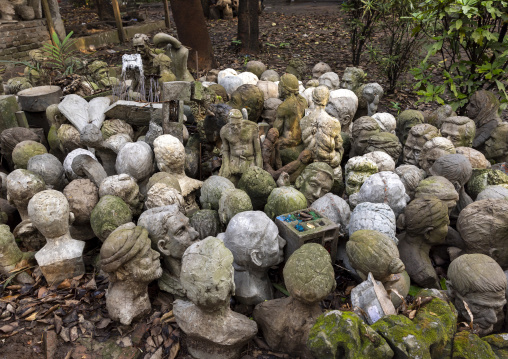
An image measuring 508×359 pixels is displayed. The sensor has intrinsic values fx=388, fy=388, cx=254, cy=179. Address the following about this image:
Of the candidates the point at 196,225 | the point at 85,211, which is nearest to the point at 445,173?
the point at 196,225

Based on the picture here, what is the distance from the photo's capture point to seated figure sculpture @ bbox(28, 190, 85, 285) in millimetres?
3998

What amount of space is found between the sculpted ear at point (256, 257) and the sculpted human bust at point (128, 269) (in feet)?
2.99

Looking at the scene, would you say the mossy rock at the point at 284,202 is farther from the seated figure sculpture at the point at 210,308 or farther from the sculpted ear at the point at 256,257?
the seated figure sculpture at the point at 210,308

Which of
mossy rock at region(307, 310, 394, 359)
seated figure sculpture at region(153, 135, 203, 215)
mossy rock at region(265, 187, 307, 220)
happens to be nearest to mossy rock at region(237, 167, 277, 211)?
mossy rock at region(265, 187, 307, 220)

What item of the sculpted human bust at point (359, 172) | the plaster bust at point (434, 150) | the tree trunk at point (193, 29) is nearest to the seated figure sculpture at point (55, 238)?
the sculpted human bust at point (359, 172)

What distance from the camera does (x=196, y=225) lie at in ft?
14.4

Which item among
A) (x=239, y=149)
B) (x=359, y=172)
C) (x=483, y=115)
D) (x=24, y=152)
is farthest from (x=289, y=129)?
(x=24, y=152)

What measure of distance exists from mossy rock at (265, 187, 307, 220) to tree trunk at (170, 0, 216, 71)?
6.10 meters

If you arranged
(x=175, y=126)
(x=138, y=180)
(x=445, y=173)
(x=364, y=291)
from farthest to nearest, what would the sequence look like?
(x=175, y=126) → (x=138, y=180) → (x=445, y=173) → (x=364, y=291)

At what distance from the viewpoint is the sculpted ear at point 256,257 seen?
3773mm

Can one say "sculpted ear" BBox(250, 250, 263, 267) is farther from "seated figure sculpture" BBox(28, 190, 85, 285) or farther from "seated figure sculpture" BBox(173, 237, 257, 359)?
"seated figure sculpture" BBox(28, 190, 85, 285)

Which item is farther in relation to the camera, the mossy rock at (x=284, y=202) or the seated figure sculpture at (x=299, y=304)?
the mossy rock at (x=284, y=202)

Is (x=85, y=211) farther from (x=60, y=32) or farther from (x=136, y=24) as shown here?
(x=136, y=24)

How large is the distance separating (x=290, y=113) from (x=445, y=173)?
7.66ft
